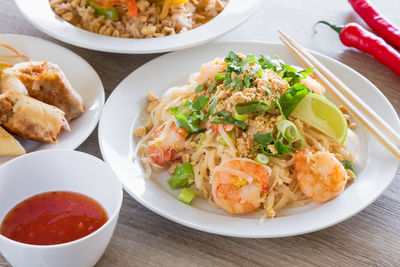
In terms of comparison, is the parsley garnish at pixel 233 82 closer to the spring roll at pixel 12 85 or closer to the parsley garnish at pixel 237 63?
the parsley garnish at pixel 237 63

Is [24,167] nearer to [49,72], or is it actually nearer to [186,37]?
[49,72]

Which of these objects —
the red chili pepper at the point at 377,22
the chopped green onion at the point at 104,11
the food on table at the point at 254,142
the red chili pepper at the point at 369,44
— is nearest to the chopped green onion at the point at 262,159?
the food on table at the point at 254,142

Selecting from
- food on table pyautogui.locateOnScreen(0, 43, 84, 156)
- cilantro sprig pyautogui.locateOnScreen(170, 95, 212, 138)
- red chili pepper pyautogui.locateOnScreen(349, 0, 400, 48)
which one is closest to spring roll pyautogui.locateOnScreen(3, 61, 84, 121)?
food on table pyautogui.locateOnScreen(0, 43, 84, 156)

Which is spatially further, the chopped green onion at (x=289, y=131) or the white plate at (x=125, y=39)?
the white plate at (x=125, y=39)

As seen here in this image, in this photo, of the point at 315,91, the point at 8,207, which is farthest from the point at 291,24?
the point at 8,207

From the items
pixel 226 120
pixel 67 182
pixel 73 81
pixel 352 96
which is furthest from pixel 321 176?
pixel 73 81

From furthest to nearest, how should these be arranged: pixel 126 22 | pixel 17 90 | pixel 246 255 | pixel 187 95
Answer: pixel 126 22, pixel 187 95, pixel 17 90, pixel 246 255

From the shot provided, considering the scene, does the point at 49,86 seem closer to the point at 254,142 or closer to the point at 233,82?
the point at 233,82
